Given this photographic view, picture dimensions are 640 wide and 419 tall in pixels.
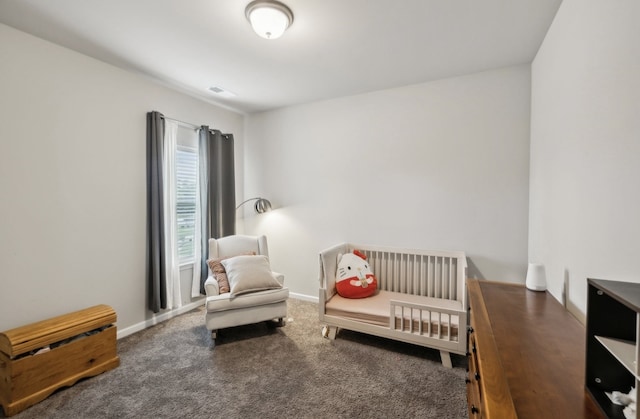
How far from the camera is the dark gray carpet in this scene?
1817 mm

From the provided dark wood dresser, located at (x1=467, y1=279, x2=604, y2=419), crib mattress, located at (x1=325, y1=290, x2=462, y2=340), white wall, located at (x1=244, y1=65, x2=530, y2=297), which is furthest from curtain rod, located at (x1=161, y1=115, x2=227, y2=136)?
dark wood dresser, located at (x1=467, y1=279, x2=604, y2=419)

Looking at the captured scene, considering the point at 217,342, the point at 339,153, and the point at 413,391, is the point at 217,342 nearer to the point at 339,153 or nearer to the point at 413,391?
the point at 413,391

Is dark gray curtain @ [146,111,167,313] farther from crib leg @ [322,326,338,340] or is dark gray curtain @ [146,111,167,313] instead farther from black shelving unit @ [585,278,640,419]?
black shelving unit @ [585,278,640,419]

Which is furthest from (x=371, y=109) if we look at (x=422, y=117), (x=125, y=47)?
(x=125, y=47)

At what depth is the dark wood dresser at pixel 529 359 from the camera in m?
0.81

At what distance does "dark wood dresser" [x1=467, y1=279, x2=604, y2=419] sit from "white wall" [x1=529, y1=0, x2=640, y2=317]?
0.18m

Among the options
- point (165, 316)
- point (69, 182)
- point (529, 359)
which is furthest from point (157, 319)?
point (529, 359)

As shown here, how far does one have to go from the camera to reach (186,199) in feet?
11.2

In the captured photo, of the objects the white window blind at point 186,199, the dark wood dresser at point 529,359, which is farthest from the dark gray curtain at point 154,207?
the dark wood dresser at point 529,359

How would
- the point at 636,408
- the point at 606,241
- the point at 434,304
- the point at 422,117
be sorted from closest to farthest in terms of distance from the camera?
the point at 636,408
the point at 606,241
the point at 434,304
the point at 422,117

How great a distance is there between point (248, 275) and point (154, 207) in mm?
1218

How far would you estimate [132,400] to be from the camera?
1911mm

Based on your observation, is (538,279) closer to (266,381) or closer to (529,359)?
(529,359)

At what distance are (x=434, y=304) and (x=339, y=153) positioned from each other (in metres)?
1.97
